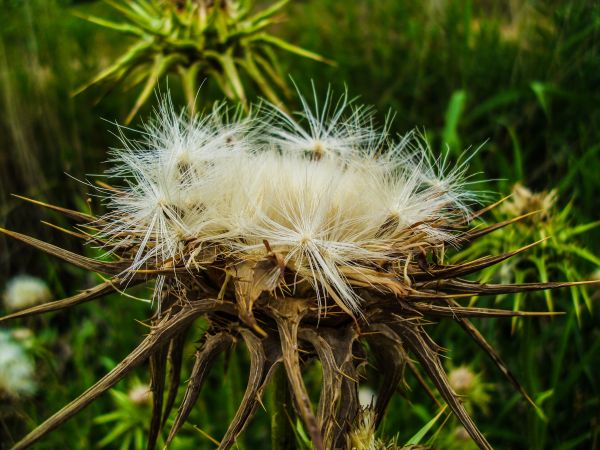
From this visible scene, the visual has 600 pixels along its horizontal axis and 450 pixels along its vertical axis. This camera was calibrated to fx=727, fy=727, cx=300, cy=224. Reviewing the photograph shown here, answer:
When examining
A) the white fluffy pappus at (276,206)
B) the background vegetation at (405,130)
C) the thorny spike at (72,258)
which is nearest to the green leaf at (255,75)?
the background vegetation at (405,130)

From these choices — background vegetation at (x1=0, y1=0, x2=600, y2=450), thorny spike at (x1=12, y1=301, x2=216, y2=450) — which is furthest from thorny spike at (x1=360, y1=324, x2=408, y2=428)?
background vegetation at (x1=0, y1=0, x2=600, y2=450)

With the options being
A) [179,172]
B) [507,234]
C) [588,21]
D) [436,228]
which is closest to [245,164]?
[179,172]

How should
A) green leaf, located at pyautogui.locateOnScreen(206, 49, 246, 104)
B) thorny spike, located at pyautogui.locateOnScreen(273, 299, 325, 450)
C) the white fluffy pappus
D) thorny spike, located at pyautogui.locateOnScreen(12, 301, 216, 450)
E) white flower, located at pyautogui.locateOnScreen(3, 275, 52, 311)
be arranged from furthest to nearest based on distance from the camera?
white flower, located at pyautogui.locateOnScreen(3, 275, 52, 311), green leaf, located at pyautogui.locateOnScreen(206, 49, 246, 104), the white fluffy pappus, thorny spike, located at pyautogui.locateOnScreen(12, 301, 216, 450), thorny spike, located at pyautogui.locateOnScreen(273, 299, 325, 450)

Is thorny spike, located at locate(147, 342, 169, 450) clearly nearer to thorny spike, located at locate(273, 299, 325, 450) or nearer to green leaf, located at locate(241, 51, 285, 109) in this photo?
thorny spike, located at locate(273, 299, 325, 450)

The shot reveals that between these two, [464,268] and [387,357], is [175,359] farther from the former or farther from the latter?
[464,268]

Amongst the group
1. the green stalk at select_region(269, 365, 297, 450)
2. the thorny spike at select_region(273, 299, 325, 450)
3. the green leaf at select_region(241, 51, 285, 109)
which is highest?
the green leaf at select_region(241, 51, 285, 109)

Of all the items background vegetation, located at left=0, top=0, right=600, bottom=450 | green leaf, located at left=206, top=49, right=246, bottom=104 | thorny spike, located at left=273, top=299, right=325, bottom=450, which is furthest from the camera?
background vegetation, located at left=0, top=0, right=600, bottom=450
